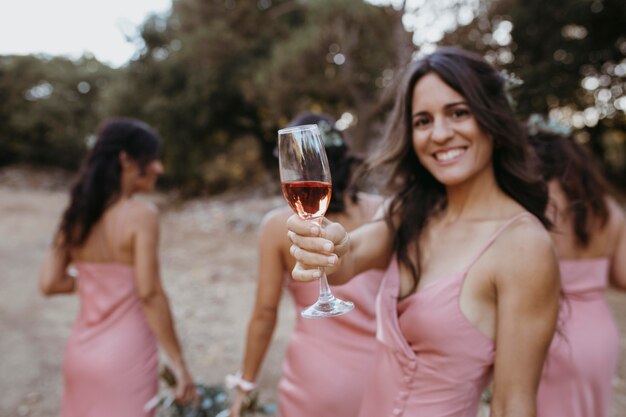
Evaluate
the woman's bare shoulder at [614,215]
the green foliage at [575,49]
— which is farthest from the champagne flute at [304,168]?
the green foliage at [575,49]

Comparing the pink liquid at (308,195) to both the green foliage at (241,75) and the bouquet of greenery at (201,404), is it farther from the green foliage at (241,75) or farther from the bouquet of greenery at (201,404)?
the green foliage at (241,75)

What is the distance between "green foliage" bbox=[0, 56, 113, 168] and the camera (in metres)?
27.5

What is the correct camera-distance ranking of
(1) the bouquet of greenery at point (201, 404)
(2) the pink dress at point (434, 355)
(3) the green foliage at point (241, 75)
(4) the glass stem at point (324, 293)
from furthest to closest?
(3) the green foliage at point (241, 75) < (1) the bouquet of greenery at point (201, 404) < (2) the pink dress at point (434, 355) < (4) the glass stem at point (324, 293)

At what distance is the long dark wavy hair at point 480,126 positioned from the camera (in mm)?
1763

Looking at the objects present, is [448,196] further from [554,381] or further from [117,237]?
[117,237]

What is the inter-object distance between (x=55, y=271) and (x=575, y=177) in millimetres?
3331

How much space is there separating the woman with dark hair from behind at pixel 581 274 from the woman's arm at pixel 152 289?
2100mm

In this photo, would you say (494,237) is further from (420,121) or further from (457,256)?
(420,121)

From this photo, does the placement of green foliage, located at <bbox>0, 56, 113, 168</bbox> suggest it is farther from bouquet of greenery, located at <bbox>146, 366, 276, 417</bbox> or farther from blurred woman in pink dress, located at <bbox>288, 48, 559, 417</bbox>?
blurred woman in pink dress, located at <bbox>288, 48, 559, 417</bbox>

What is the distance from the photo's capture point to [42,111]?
90.1 ft

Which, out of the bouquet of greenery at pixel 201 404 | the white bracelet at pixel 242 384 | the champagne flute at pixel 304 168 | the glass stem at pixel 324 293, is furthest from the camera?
the bouquet of greenery at pixel 201 404

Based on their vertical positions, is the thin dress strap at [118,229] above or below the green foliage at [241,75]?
below

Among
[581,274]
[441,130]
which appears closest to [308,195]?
[441,130]

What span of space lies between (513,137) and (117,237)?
7.61 ft
